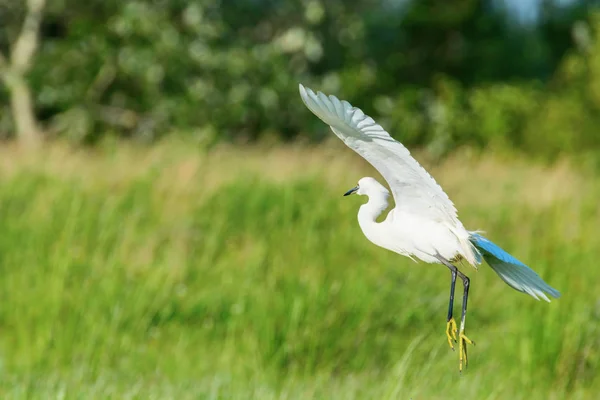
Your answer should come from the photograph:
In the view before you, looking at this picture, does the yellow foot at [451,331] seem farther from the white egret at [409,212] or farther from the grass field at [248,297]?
the grass field at [248,297]

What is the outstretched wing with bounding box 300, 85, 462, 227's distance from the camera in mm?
1232

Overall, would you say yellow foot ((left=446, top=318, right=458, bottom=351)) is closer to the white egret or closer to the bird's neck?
the white egret

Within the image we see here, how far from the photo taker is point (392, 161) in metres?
1.27

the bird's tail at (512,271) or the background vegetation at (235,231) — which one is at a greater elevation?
the bird's tail at (512,271)

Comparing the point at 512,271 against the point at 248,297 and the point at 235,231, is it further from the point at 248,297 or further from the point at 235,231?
the point at 235,231

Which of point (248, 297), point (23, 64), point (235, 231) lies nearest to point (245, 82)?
point (23, 64)

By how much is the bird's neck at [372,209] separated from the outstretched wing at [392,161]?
22 millimetres

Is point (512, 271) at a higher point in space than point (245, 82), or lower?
higher

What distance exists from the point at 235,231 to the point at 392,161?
5665 mm

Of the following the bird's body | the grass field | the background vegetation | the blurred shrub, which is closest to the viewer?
the bird's body

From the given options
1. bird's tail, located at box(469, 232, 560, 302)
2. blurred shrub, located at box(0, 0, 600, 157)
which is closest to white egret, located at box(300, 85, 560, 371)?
bird's tail, located at box(469, 232, 560, 302)

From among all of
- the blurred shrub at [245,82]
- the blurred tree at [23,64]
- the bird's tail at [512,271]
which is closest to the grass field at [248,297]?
the bird's tail at [512,271]

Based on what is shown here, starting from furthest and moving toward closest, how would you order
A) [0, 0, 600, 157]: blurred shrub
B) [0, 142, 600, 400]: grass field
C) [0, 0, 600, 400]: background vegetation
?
[0, 0, 600, 157]: blurred shrub < [0, 0, 600, 400]: background vegetation < [0, 142, 600, 400]: grass field

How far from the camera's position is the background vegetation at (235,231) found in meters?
3.82
